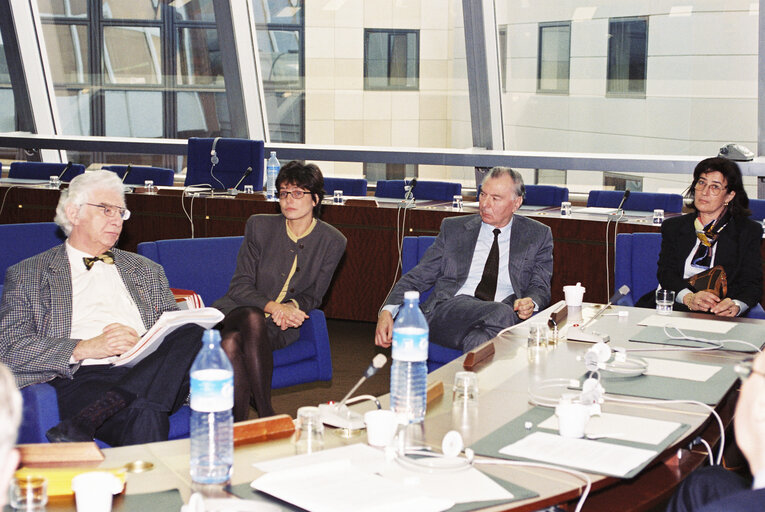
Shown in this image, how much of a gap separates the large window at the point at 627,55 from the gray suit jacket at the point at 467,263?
4.20m

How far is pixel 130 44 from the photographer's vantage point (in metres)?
8.82

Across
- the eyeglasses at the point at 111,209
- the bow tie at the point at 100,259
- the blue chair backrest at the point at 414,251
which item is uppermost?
the eyeglasses at the point at 111,209

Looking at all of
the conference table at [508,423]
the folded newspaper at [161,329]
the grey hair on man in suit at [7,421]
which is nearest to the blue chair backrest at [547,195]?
the conference table at [508,423]

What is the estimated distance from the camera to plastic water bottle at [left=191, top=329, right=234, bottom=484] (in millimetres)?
1750

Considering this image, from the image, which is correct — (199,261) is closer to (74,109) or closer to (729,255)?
(729,255)

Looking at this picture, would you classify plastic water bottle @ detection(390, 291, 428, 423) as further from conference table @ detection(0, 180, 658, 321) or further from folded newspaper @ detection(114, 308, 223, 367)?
conference table @ detection(0, 180, 658, 321)

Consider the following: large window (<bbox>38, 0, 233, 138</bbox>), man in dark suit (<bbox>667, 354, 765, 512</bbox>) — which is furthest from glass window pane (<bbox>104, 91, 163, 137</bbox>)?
man in dark suit (<bbox>667, 354, 765, 512</bbox>)

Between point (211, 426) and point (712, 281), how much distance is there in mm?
2714

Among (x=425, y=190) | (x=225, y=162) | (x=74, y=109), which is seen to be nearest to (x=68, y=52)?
(x=74, y=109)

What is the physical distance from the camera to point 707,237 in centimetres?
396

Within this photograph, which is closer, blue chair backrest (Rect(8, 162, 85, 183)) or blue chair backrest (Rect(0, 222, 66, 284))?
blue chair backrest (Rect(0, 222, 66, 284))

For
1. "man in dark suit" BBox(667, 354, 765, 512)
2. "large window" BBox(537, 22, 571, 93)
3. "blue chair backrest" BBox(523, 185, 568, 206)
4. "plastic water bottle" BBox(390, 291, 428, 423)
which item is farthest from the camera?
"large window" BBox(537, 22, 571, 93)

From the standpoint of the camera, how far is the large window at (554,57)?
780 cm

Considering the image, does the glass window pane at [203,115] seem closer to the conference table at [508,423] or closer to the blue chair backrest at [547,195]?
the blue chair backrest at [547,195]
